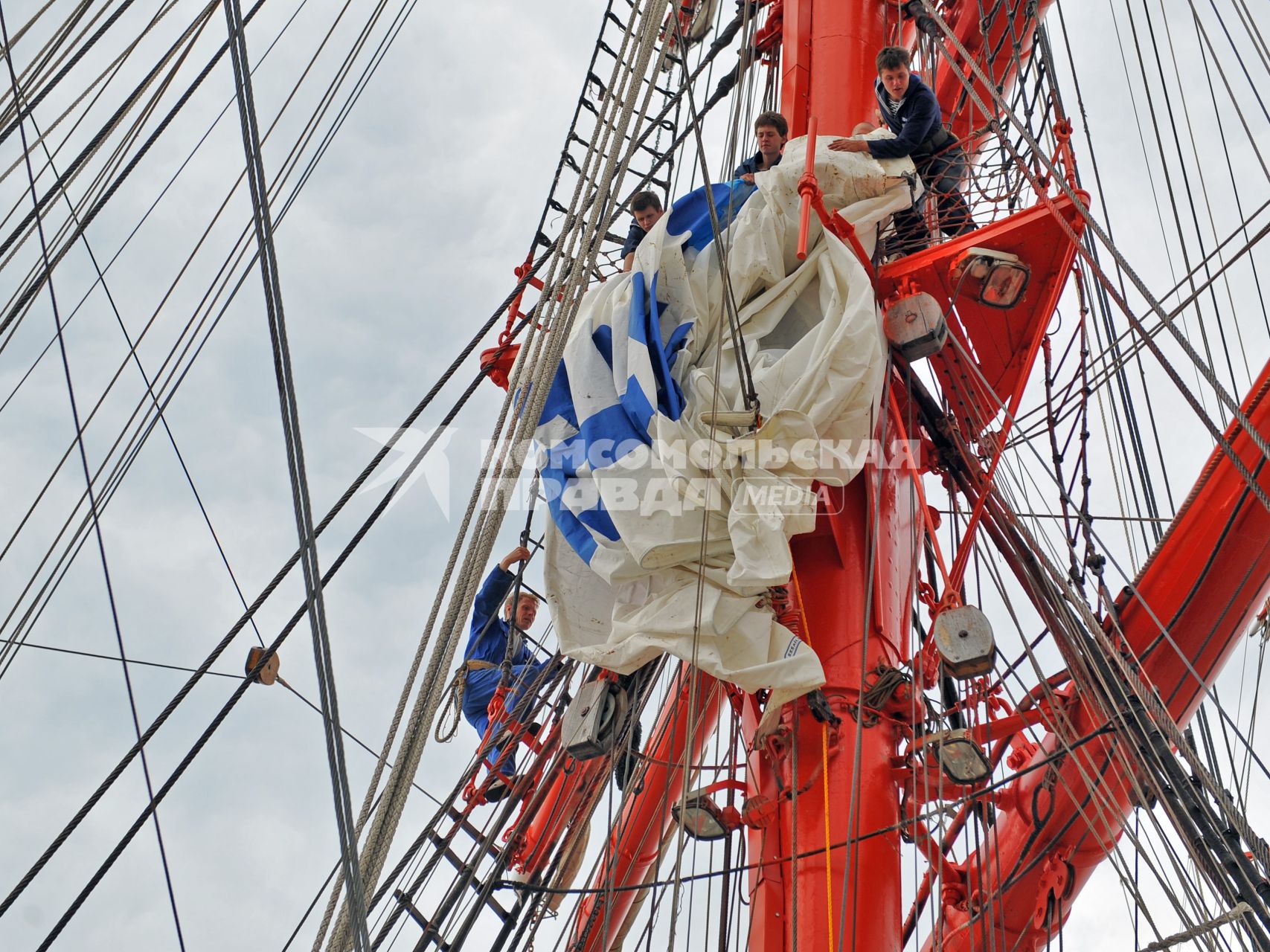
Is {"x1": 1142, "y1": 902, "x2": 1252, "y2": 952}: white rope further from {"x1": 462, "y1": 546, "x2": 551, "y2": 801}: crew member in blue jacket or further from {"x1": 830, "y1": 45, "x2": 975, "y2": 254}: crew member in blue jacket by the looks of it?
{"x1": 462, "y1": 546, "x2": 551, "y2": 801}: crew member in blue jacket

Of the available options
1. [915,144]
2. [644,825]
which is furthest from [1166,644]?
[644,825]

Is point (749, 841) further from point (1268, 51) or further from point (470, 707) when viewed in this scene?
point (1268, 51)

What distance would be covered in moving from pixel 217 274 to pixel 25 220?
3.32ft

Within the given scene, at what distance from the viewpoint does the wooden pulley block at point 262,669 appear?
3.64m

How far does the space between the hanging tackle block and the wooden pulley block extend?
205 centimetres

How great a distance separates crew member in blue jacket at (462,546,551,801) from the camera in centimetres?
671

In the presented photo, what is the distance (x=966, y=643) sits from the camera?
4.24m

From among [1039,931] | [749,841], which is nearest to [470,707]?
[749,841]

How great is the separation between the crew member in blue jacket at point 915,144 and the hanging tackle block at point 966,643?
1.74 m

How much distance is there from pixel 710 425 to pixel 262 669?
1527mm

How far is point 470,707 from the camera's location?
23.0ft

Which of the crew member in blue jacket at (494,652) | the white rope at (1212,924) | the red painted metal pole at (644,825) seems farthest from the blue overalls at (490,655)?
the white rope at (1212,924)

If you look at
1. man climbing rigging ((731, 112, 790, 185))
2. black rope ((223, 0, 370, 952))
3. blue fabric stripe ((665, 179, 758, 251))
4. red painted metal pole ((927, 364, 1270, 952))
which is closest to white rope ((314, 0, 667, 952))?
black rope ((223, 0, 370, 952))

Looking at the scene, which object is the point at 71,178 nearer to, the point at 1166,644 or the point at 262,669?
the point at 262,669
